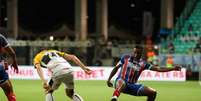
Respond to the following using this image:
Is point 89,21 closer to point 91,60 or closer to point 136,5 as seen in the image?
point 136,5

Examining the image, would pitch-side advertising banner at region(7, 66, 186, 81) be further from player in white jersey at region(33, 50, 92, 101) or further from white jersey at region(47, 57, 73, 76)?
white jersey at region(47, 57, 73, 76)

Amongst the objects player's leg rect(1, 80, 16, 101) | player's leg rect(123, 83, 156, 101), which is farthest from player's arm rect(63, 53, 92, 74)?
player's leg rect(1, 80, 16, 101)

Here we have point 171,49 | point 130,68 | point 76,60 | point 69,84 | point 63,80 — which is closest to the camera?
point 76,60

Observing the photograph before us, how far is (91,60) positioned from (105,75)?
7275 millimetres

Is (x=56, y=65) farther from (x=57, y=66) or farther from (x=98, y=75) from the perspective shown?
(x=98, y=75)

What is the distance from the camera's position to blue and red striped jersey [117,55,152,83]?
13.7 meters

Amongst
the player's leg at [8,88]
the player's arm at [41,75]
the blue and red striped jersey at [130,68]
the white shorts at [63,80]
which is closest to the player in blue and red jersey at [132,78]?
the blue and red striped jersey at [130,68]

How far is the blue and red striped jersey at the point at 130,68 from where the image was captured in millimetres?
13737

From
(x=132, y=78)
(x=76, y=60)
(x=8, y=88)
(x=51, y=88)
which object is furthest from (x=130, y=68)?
(x=8, y=88)

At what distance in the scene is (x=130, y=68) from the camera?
13.7 metres

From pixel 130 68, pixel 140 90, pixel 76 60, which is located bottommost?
pixel 140 90

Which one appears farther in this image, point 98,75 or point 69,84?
point 98,75

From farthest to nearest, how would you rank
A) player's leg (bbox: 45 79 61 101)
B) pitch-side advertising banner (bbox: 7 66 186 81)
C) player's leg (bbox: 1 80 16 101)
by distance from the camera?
1. pitch-side advertising banner (bbox: 7 66 186 81)
2. player's leg (bbox: 45 79 61 101)
3. player's leg (bbox: 1 80 16 101)

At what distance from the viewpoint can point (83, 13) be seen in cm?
4966
